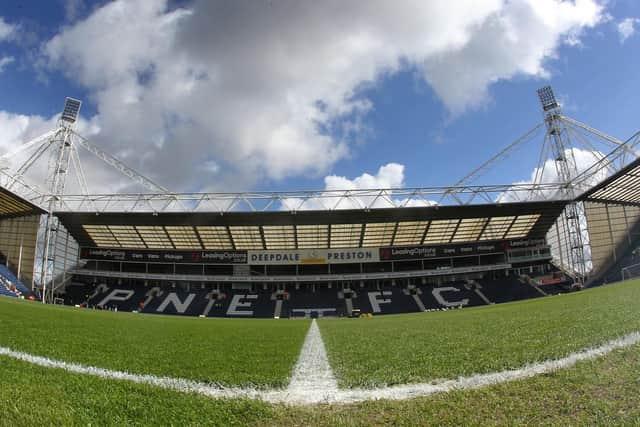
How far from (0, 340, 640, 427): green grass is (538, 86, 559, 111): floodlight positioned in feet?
175

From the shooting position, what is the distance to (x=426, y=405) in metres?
2.92

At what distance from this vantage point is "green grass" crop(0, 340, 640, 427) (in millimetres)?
2459

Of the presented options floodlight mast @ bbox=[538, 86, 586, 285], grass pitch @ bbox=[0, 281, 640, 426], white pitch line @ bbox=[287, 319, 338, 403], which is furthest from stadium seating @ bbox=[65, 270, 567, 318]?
grass pitch @ bbox=[0, 281, 640, 426]

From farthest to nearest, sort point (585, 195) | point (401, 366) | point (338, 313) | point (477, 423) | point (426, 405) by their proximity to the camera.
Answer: point (338, 313), point (585, 195), point (401, 366), point (426, 405), point (477, 423)

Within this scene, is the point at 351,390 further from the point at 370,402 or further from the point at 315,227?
the point at 315,227

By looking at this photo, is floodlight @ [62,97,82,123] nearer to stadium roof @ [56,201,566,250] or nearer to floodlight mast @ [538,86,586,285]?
stadium roof @ [56,201,566,250]

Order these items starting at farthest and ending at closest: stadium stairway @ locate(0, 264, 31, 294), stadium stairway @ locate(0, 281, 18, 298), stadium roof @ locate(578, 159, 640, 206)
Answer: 1. stadium stairway @ locate(0, 264, 31, 294)
2. stadium stairway @ locate(0, 281, 18, 298)
3. stadium roof @ locate(578, 159, 640, 206)

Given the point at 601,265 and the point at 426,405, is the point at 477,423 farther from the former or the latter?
the point at 601,265

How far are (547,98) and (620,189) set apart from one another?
595 inches

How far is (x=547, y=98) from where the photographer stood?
46.8 meters

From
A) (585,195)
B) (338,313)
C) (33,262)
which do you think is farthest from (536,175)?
(33,262)

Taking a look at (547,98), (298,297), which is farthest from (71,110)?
(547,98)

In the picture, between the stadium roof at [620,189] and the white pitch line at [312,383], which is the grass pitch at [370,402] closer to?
the white pitch line at [312,383]

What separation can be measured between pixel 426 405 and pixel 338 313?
41.9m
